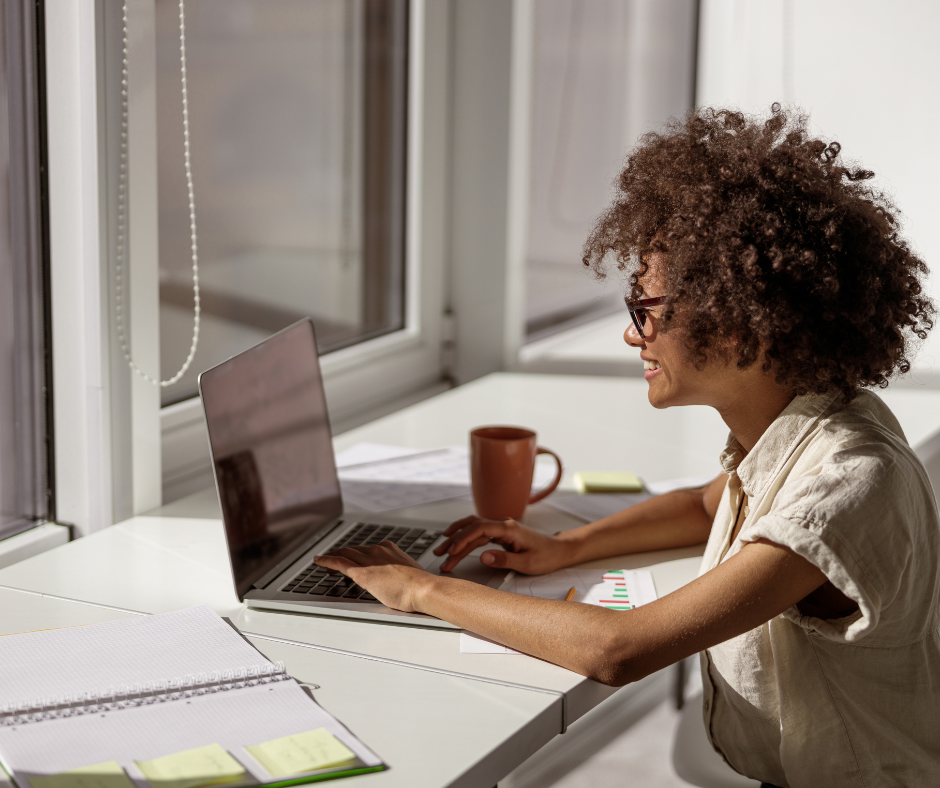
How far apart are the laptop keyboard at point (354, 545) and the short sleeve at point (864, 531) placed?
429mm

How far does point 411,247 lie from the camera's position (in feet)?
7.77

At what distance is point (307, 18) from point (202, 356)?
0.71m

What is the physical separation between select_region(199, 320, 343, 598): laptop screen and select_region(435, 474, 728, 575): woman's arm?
191 millimetres

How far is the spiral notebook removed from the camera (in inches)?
30.4

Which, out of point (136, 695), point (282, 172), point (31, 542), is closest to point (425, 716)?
point (136, 695)

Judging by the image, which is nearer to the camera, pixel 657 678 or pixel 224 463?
pixel 224 463

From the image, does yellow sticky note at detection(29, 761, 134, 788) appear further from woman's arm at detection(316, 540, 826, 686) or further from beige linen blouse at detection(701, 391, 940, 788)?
beige linen blouse at detection(701, 391, 940, 788)

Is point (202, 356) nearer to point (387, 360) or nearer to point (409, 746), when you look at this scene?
point (387, 360)

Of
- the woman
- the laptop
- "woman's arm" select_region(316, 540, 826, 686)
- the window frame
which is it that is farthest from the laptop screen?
the window frame

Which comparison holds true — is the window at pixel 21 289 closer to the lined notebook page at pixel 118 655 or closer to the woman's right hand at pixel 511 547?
the lined notebook page at pixel 118 655

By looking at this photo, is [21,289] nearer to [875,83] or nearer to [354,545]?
[354,545]

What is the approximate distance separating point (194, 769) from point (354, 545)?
520 millimetres

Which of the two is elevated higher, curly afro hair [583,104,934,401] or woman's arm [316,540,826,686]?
curly afro hair [583,104,934,401]

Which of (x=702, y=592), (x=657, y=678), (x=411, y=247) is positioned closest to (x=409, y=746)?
(x=702, y=592)
